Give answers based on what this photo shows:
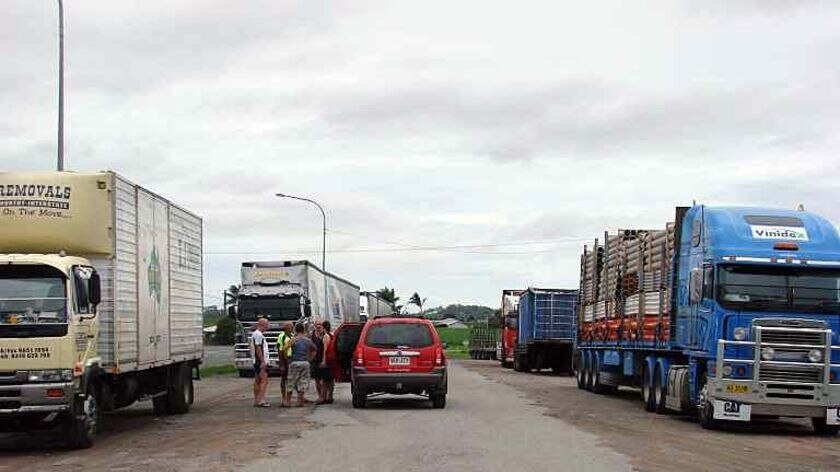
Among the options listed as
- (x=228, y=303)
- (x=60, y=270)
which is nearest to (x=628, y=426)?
(x=60, y=270)

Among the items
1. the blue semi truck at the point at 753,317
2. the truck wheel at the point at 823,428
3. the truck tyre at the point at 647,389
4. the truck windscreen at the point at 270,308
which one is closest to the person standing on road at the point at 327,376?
the truck tyre at the point at 647,389

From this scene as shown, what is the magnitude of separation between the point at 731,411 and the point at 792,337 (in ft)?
5.03

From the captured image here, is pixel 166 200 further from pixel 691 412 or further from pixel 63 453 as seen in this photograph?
pixel 691 412

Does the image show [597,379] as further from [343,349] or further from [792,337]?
[792,337]

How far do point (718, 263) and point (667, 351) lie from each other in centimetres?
341

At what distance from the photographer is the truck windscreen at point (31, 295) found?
14.4 metres

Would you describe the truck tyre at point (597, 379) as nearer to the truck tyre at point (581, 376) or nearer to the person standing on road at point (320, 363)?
the truck tyre at point (581, 376)

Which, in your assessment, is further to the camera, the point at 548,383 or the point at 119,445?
the point at 548,383

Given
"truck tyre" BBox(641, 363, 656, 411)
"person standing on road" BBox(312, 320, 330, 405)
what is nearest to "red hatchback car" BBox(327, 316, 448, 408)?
"person standing on road" BBox(312, 320, 330, 405)

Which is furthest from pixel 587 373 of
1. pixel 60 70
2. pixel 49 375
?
pixel 49 375

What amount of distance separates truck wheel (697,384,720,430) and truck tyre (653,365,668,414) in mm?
2526

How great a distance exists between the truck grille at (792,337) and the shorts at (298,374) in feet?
29.4

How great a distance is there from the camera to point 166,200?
19844mm

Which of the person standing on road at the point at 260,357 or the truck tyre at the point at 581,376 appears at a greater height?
the person standing on road at the point at 260,357
